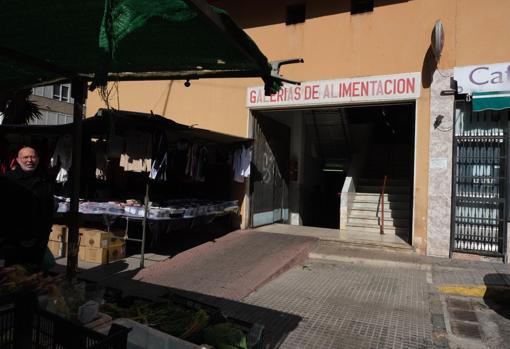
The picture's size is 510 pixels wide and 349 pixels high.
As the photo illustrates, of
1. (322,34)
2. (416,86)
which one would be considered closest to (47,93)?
(322,34)

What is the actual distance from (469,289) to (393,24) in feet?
19.1

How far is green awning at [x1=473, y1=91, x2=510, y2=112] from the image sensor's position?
7.82 metres

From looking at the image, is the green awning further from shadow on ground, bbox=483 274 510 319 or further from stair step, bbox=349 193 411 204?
stair step, bbox=349 193 411 204

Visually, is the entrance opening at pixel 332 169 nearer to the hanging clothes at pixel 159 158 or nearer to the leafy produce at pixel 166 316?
the hanging clothes at pixel 159 158

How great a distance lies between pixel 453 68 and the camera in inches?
329

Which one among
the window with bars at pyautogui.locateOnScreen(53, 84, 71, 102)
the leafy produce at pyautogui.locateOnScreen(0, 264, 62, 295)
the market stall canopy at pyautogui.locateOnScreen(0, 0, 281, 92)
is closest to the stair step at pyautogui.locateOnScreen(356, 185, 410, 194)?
the market stall canopy at pyautogui.locateOnScreen(0, 0, 281, 92)

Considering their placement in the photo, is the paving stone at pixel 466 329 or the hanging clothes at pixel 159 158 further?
the hanging clothes at pixel 159 158

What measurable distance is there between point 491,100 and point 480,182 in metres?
1.65

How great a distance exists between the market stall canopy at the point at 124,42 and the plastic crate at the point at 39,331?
1.30m

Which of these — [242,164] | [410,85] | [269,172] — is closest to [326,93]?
[410,85]

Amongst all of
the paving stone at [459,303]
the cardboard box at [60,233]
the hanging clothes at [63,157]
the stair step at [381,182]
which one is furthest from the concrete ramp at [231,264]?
the stair step at [381,182]

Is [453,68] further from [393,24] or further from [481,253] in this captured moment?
[481,253]

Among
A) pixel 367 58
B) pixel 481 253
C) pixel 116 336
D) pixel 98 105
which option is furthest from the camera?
pixel 98 105

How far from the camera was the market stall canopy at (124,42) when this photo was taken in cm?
207
